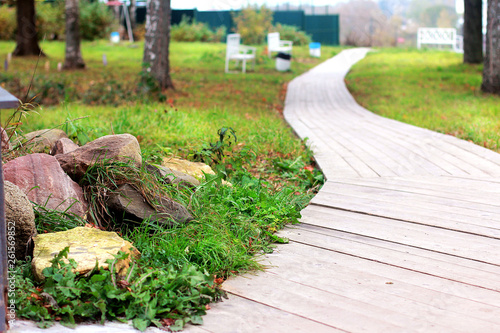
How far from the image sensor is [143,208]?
10.5ft

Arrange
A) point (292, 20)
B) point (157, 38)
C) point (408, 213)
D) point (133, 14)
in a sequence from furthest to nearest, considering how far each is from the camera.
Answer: point (292, 20), point (133, 14), point (157, 38), point (408, 213)

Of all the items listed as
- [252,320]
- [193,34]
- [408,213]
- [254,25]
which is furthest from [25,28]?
[252,320]

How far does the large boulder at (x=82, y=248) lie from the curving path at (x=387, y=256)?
414 millimetres

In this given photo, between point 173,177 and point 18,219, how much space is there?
129 cm

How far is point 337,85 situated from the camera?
40.6ft

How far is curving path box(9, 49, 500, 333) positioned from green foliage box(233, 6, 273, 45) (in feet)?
58.7

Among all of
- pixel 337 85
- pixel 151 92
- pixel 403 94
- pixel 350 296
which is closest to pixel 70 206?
pixel 350 296

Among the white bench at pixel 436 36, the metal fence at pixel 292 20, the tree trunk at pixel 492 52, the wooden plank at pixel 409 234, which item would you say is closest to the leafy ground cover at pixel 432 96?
the tree trunk at pixel 492 52

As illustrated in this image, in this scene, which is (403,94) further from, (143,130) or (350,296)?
(350,296)

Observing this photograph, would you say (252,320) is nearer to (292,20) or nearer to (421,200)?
(421,200)

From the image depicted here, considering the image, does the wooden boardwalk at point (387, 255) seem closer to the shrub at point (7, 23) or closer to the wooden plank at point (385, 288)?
the wooden plank at point (385, 288)

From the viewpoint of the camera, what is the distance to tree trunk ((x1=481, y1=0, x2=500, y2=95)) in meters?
9.45

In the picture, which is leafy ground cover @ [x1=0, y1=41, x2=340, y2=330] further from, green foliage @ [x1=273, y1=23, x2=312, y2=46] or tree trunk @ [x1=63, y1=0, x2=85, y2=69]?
green foliage @ [x1=273, y1=23, x2=312, y2=46]

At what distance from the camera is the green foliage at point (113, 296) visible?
85.9 inches
